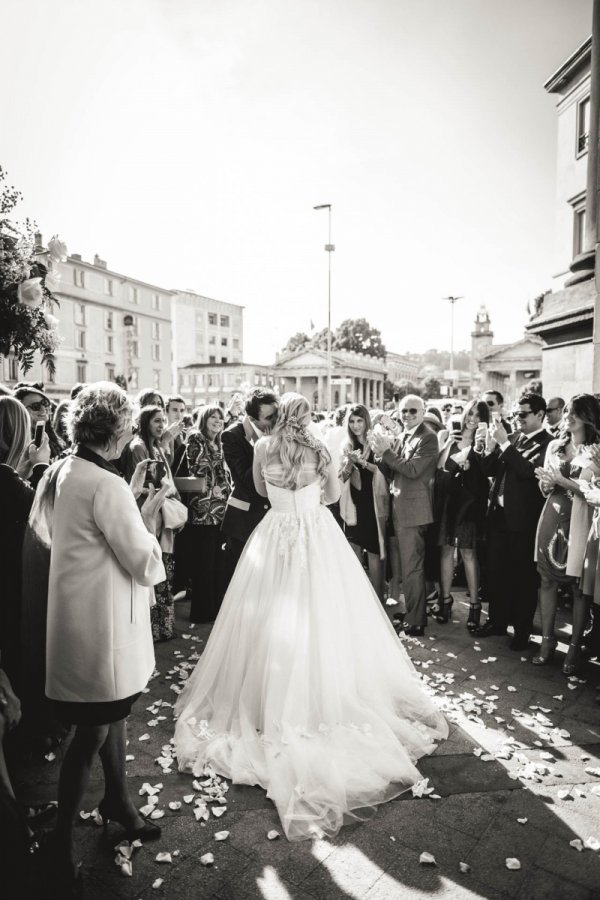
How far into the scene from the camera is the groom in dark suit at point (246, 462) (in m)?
5.45

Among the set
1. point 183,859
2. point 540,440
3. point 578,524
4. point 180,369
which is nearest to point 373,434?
point 540,440

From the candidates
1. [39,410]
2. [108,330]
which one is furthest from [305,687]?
[108,330]

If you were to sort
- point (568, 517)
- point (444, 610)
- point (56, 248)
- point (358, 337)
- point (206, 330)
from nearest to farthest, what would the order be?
point (56, 248)
point (568, 517)
point (444, 610)
point (206, 330)
point (358, 337)

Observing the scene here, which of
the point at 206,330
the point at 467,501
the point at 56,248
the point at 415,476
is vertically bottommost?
the point at 467,501

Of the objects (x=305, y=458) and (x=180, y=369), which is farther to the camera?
(x=180, y=369)

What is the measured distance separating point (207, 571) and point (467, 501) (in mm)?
2807

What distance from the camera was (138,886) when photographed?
2.50 meters

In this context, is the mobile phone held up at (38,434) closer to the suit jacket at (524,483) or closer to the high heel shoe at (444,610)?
the suit jacket at (524,483)

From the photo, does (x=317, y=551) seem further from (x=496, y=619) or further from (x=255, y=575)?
(x=496, y=619)

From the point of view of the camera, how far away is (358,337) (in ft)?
333

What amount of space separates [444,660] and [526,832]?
215 centimetres

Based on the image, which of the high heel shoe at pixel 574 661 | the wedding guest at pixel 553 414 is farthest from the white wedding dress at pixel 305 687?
the wedding guest at pixel 553 414

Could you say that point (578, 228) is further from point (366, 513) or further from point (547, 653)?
point (547, 653)

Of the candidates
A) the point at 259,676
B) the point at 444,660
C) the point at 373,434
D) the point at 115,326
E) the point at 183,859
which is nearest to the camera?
the point at 183,859
